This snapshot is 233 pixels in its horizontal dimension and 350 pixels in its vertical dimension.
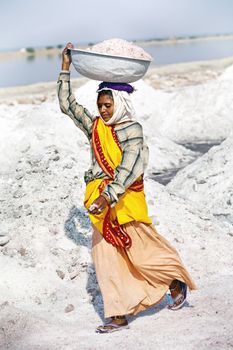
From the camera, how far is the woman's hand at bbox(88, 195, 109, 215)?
3.50m

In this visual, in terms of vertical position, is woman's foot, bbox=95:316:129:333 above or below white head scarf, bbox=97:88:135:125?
below

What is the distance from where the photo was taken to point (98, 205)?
11.5ft

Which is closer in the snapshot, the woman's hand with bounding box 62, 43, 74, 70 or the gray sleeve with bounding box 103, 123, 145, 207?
the gray sleeve with bounding box 103, 123, 145, 207

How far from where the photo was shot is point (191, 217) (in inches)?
219

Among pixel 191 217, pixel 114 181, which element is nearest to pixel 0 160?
pixel 191 217

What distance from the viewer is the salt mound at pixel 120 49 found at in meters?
3.59

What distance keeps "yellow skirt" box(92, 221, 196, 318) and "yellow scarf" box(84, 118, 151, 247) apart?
0.06m

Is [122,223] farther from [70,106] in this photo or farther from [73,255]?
[73,255]

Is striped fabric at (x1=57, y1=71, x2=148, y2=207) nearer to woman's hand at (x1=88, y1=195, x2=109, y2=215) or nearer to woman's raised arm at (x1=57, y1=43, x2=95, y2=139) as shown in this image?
woman's hand at (x1=88, y1=195, x2=109, y2=215)

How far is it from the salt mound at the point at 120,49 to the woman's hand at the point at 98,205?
78cm

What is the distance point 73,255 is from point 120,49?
1936 millimetres

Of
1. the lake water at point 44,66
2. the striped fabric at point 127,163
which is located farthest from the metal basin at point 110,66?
the lake water at point 44,66

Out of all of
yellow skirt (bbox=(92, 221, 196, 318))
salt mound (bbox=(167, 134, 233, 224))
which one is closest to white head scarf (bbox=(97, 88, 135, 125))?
yellow skirt (bbox=(92, 221, 196, 318))

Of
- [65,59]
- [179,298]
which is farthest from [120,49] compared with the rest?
[179,298]
